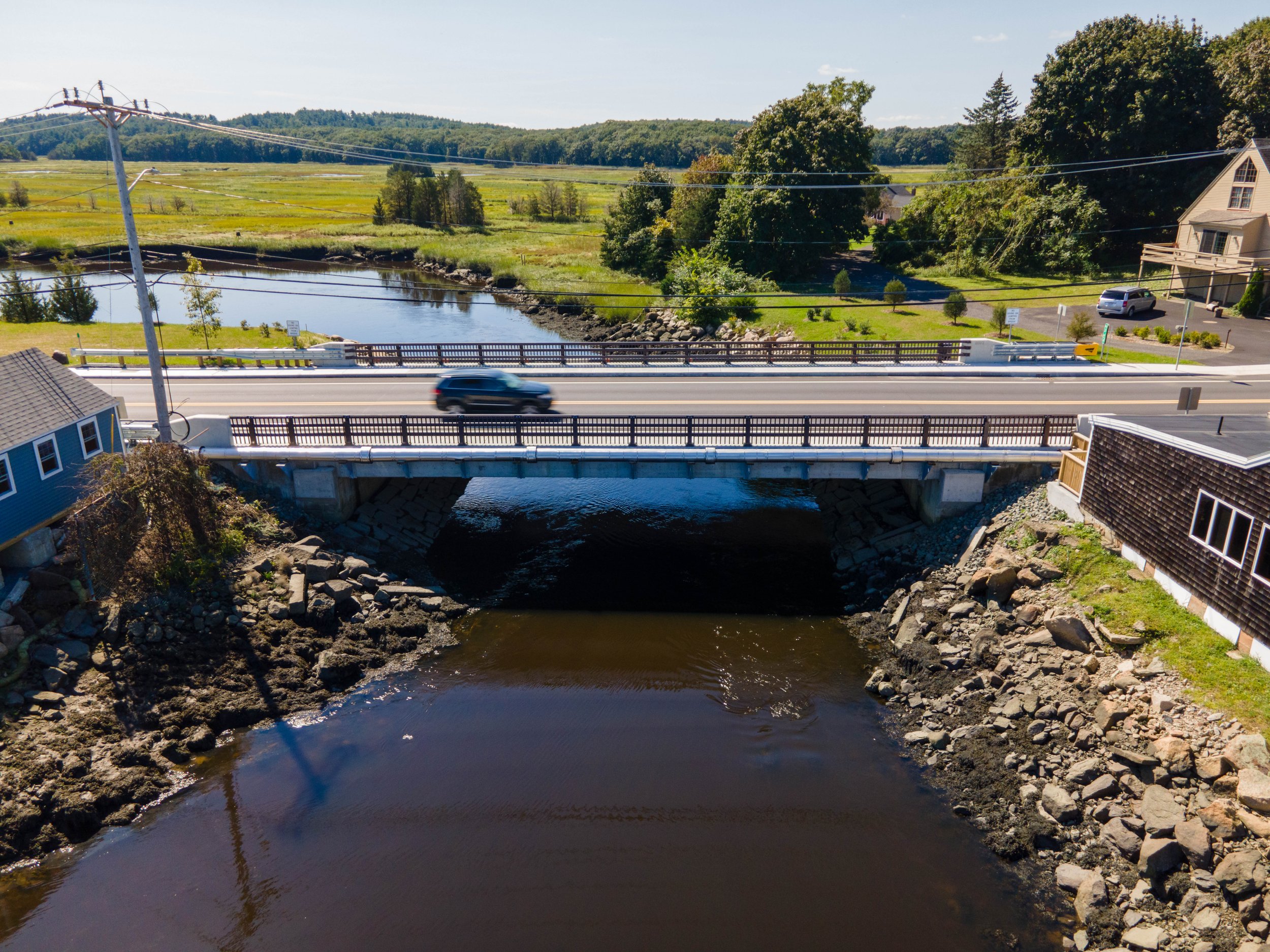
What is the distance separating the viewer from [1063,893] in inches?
568

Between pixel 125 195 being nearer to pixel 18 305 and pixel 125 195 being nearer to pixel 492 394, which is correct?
pixel 492 394

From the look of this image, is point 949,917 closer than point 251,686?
Yes

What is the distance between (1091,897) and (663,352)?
28.2 m

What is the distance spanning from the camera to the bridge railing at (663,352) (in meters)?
35.7

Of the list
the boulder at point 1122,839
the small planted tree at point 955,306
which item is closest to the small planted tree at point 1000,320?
the small planted tree at point 955,306

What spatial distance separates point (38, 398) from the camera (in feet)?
70.3

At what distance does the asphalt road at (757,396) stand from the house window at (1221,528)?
10.4 metres

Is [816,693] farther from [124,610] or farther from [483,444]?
[124,610]

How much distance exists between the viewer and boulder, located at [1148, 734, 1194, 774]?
1506 cm

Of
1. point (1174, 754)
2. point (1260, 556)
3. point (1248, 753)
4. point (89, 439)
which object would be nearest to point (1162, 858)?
point (1174, 754)

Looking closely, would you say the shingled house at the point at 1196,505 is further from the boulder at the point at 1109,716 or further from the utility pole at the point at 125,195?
the utility pole at the point at 125,195

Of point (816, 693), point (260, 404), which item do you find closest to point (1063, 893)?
point (816, 693)

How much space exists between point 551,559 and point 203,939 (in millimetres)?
14571

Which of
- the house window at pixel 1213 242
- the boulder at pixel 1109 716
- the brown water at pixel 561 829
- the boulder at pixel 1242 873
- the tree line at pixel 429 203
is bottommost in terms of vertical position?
the brown water at pixel 561 829
